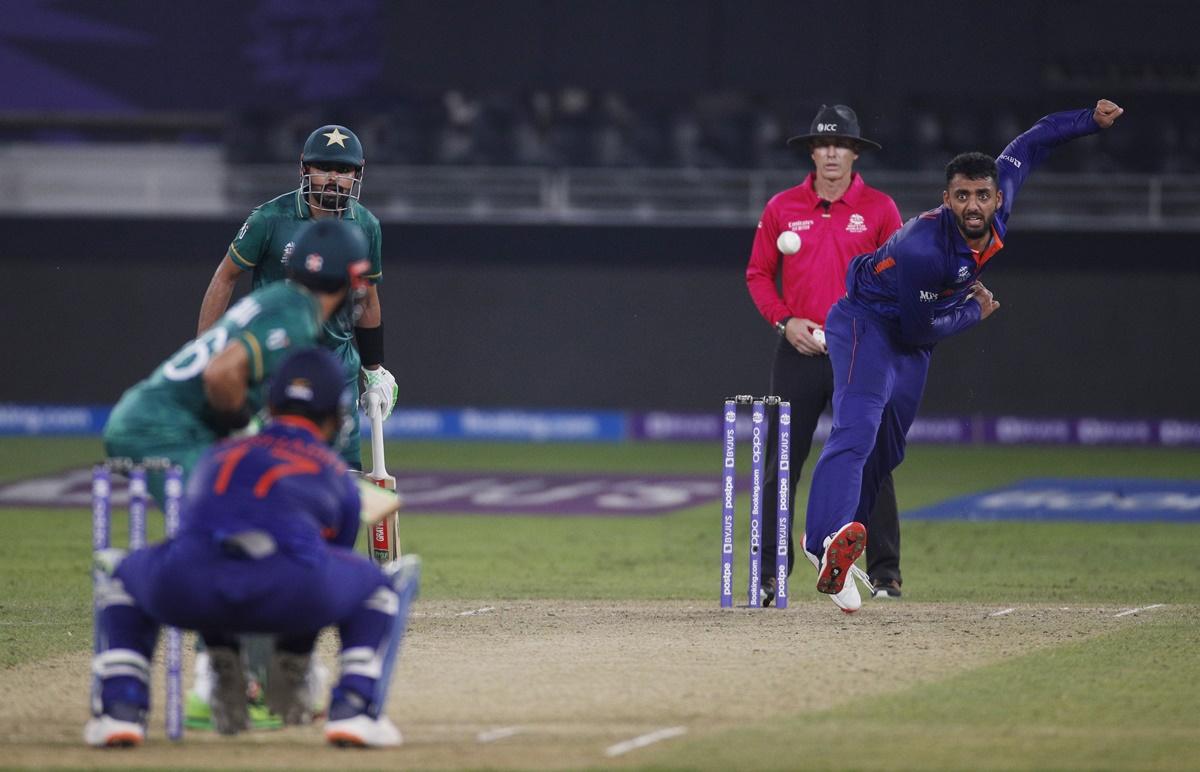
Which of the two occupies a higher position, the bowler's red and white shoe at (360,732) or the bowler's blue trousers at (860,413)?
the bowler's blue trousers at (860,413)

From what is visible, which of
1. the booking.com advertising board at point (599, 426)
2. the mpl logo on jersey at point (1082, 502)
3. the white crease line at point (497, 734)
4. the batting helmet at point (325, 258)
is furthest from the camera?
the booking.com advertising board at point (599, 426)

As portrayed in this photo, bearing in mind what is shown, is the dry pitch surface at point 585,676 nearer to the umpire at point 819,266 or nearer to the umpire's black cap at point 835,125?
the umpire at point 819,266

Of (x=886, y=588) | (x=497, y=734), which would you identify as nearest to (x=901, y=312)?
(x=886, y=588)

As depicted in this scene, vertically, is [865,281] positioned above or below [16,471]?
above

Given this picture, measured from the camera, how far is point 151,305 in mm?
23516

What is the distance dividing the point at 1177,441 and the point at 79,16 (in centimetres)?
1553

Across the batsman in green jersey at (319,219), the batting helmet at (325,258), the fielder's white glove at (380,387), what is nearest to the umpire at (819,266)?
the fielder's white glove at (380,387)

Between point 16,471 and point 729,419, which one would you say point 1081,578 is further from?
point 16,471

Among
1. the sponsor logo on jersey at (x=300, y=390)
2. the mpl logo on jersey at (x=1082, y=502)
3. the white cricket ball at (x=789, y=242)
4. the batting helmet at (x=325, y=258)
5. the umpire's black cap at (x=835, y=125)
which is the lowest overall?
the mpl logo on jersey at (x=1082, y=502)

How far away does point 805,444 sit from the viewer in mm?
8867

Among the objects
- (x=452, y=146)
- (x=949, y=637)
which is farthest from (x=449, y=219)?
(x=949, y=637)

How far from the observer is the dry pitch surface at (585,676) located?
16.8ft

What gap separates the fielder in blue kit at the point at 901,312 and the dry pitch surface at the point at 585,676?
1.79 feet

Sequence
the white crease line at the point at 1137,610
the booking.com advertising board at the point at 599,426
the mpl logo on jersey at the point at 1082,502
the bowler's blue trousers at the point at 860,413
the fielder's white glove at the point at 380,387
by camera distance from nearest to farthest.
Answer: the bowler's blue trousers at the point at 860,413 < the fielder's white glove at the point at 380,387 < the white crease line at the point at 1137,610 < the mpl logo on jersey at the point at 1082,502 < the booking.com advertising board at the point at 599,426
